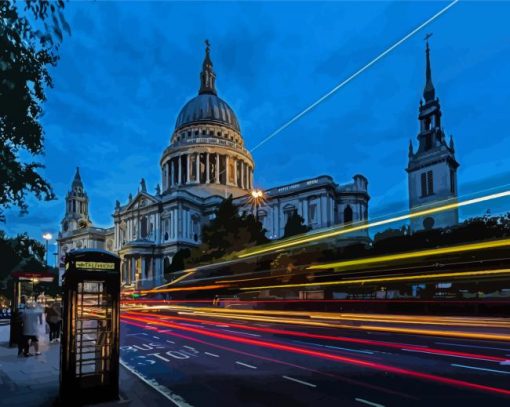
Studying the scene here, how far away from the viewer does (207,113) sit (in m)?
114

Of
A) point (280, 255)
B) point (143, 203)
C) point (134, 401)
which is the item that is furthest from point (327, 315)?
point (143, 203)

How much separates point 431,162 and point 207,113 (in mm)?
58356

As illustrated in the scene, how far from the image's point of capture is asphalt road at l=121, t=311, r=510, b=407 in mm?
8672

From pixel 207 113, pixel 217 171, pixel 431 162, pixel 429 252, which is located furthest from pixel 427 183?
pixel 429 252

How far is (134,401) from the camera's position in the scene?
866 cm

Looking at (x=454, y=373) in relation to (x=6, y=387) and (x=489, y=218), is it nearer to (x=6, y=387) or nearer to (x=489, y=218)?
(x=6, y=387)

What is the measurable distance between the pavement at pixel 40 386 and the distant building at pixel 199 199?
64.8 metres

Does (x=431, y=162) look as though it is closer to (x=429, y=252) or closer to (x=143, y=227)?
(x=143, y=227)

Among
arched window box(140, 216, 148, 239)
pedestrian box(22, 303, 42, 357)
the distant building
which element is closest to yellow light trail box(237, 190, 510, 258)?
pedestrian box(22, 303, 42, 357)

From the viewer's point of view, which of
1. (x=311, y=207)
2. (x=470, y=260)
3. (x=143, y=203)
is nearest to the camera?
(x=470, y=260)

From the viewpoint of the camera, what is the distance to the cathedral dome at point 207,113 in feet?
372

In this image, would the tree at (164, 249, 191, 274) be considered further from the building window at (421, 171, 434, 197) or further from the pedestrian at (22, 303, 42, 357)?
the pedestrian at (22, 303, 42, 357)

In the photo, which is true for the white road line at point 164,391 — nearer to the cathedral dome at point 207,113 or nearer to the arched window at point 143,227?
the arched window at point 143,227

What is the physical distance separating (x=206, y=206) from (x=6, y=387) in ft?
279
